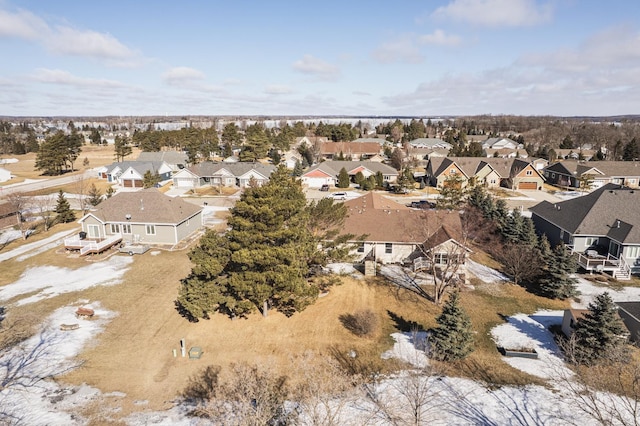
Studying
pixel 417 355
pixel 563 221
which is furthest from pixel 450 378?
pixel 563 221

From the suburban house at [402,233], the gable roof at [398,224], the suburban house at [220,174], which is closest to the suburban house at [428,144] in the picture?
the suburban house at [220,174]

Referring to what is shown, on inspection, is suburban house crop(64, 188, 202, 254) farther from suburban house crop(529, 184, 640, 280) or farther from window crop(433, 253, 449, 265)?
suburban house crop(529, 184, 640, 280)

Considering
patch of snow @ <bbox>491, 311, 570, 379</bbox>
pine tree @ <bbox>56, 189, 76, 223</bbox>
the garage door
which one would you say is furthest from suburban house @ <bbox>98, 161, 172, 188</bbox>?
patch of snow @ <bbox>491, 311, 570, 379</bbox>

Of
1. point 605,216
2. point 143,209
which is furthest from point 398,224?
point 143,209

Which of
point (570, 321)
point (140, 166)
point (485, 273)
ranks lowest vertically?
point (485, 273)

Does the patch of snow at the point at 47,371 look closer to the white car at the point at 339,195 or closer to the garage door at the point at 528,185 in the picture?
the white car at the point at 339,195

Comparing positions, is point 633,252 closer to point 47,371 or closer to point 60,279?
point 47,371

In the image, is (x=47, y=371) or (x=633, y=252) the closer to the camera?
(x=47, y=371)

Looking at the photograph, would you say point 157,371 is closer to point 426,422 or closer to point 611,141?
point 426,422
